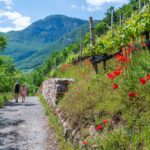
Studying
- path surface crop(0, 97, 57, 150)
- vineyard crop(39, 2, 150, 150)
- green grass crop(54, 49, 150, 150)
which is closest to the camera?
green grass crop(54, 49, 150, 150)

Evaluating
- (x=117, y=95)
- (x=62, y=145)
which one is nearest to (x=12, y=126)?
(x=62, y=145)

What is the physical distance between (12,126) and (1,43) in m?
8.85

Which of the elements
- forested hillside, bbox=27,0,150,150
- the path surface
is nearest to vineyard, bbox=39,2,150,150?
forested hillside, bbox=27,0,150,150

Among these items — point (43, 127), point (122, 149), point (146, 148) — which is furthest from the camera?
point (43, 127)

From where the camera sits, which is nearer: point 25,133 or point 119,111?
point 119,111

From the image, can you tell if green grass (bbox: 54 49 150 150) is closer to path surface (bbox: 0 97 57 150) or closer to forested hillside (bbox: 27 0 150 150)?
forested hillside (bbox: 27 0 150 150)

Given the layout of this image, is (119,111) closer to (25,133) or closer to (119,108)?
(119,108)

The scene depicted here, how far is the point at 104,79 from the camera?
12.7 meters

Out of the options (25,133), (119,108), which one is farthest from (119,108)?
(25,133)

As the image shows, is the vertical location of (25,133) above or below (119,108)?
below

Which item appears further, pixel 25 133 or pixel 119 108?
pixel 25 133

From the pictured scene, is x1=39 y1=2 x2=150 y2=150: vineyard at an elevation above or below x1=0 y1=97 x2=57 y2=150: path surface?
above

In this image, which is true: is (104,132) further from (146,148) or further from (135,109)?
(146,148)

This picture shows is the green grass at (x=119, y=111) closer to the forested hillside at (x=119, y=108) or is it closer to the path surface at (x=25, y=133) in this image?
the forested hillside at (x=119, y=108)
